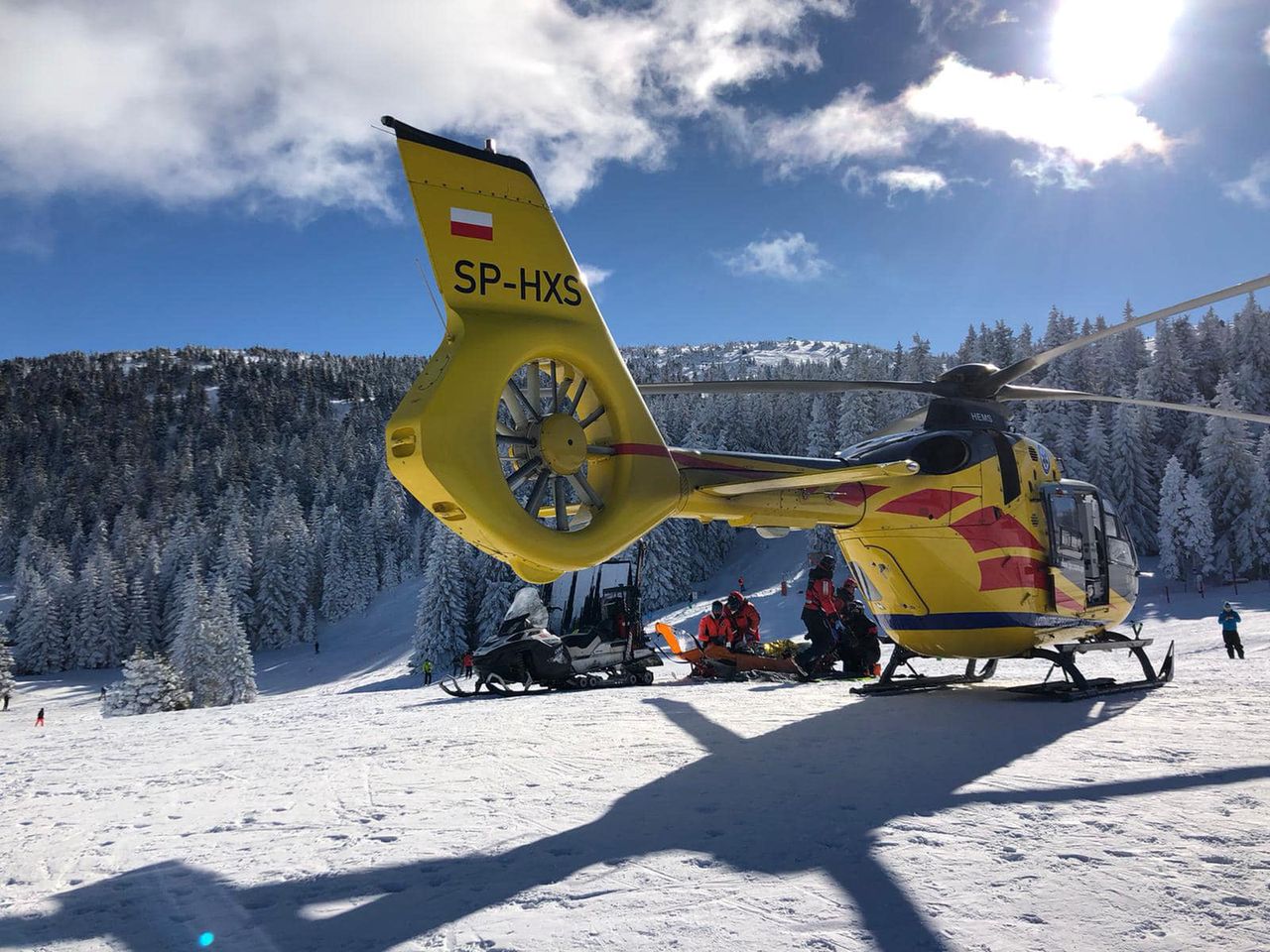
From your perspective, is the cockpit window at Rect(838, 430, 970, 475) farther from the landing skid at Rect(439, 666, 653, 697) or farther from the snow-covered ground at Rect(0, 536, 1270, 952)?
the landing skid at Rect(439, 666, 653, 697)

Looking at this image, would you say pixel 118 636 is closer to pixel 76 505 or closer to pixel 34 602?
pixel 34 602

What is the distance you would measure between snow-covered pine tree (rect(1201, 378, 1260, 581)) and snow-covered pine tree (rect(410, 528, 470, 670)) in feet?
135

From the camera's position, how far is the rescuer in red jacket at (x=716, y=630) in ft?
52.4

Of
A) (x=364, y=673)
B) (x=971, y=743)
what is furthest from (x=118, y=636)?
(x=971, y=743)

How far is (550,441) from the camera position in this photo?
630 centimetres

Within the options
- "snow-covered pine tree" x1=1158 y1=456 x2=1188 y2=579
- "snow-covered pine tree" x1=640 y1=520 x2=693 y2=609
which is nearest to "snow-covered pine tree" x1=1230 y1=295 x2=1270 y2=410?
"snow-covered pine tree" x1=1158 y1=456 x2=1188 y2=579

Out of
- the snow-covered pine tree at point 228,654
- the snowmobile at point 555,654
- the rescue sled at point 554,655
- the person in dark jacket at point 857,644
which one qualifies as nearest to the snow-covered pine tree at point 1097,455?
the person in dark jacket at point 857,644

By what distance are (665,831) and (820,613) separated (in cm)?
967

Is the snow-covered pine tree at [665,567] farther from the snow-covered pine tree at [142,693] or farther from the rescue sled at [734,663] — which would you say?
the rescue sled at [734,663]

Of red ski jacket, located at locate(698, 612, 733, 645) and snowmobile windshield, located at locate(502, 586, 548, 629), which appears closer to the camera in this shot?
snowmobile windshield, located at locate(502, 586, 548, 629)

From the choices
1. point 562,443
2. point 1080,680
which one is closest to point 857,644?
point 1080,680

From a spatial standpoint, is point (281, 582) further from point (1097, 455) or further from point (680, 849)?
point (680, 849)

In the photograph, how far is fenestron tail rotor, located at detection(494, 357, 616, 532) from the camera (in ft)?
20.7

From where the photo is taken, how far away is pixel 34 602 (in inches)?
2457
